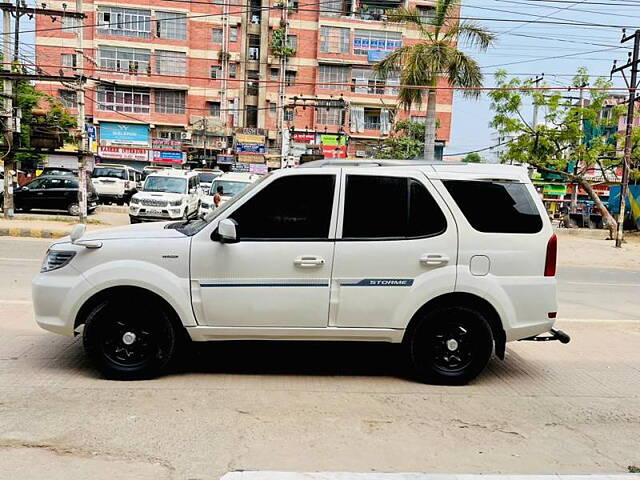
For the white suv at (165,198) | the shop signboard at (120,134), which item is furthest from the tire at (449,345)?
the shop signboard at (120,134)

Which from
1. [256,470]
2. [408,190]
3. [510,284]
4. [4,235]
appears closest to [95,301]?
[256,470]

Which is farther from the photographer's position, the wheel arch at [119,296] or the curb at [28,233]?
the curb at [28,233]

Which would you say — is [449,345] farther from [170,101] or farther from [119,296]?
[170,101]

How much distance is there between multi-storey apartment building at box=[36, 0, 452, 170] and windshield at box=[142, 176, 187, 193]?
27.3 metres

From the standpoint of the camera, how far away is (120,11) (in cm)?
Answer: 4844

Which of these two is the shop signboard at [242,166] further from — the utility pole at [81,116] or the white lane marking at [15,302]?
the white lane marking at [15,302]

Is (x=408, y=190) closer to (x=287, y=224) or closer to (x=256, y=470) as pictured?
(x=287, y=224)

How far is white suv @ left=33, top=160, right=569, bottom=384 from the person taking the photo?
4.75 metres

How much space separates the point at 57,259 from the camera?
482cm

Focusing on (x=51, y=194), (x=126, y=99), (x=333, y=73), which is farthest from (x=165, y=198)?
(x=333, y=73)

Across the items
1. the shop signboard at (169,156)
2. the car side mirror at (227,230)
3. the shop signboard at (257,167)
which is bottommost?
the car side mirror at (227,230)

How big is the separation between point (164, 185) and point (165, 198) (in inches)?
55.7

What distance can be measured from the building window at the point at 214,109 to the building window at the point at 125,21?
7.71 metres

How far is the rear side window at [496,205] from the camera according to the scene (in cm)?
495
